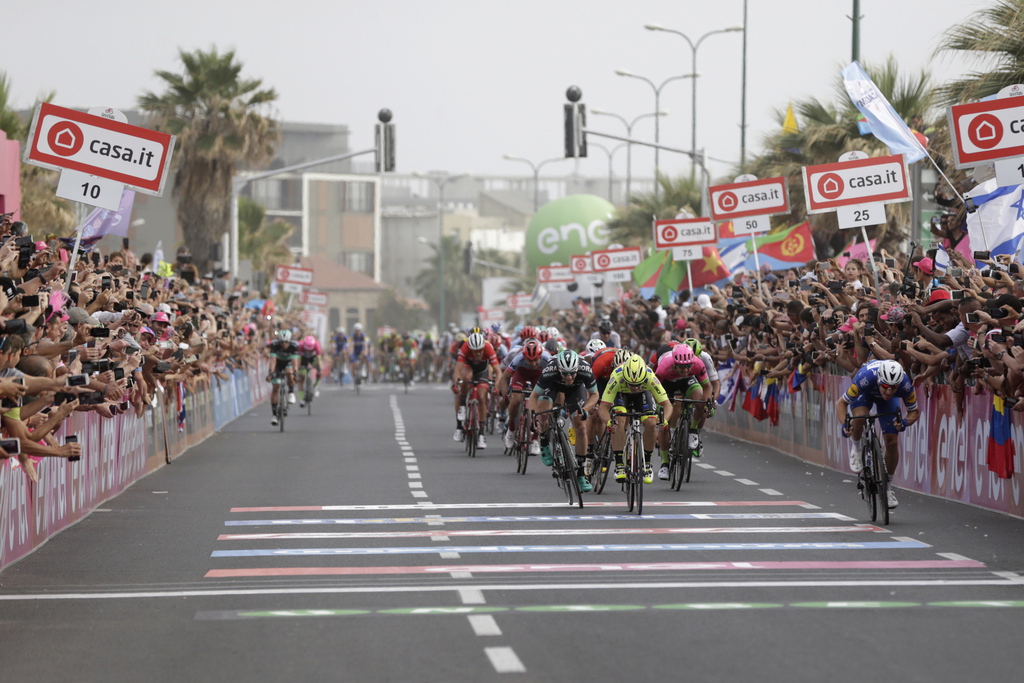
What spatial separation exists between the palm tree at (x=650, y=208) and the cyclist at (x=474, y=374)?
23.7 m

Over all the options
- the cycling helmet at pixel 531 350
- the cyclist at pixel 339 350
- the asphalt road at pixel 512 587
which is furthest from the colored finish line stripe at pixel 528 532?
the cyclist at pixel 339 350

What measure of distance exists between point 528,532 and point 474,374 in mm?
9120

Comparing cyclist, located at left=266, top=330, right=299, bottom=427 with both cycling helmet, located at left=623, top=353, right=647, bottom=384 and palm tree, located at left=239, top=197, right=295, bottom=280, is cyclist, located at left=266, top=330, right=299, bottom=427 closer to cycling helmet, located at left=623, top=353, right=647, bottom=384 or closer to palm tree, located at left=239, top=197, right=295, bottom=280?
cycling helmet, located at left=623, top=353, right=647, bottom=384

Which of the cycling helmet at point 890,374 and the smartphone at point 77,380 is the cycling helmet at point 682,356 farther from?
the smartphone at point 77,380

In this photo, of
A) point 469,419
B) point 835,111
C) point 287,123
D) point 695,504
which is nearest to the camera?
point 695,504

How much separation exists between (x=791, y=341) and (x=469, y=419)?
459cm

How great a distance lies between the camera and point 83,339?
1241 cm

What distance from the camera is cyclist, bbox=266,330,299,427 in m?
27.4

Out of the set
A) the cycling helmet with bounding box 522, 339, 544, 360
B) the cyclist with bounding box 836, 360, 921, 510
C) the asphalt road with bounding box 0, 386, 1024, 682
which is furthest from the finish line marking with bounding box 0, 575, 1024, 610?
the cycling helmet with bounding box 522, 339, 544, 360

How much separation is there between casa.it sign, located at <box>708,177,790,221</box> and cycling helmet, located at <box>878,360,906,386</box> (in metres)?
14.0

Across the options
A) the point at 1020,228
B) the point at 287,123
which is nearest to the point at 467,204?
the point at 287,123

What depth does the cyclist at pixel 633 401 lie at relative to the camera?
48.1 ft

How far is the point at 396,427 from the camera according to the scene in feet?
95.0

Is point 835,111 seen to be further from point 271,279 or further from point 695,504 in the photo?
point 271,279
